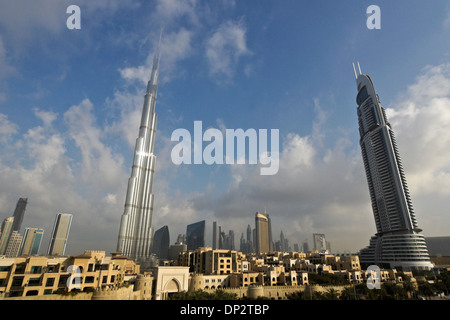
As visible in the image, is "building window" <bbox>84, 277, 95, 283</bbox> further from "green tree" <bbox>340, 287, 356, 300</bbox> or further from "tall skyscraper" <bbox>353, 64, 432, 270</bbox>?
"tall skyscraper" <bbox>353, 64, 432, 270</bbox>

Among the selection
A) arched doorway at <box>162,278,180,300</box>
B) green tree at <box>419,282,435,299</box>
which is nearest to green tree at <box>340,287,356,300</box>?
green tree at <box>419,282,435,299</box>

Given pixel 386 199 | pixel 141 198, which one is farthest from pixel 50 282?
pixel 386 199

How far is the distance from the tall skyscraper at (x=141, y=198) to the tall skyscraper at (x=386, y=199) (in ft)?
454

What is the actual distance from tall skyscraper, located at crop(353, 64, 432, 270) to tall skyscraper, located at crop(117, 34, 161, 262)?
138 meters

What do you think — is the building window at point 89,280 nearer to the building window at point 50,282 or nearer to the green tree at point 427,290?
the building window at point 50,282

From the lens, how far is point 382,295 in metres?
60.3

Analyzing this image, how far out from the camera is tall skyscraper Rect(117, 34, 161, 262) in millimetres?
157625

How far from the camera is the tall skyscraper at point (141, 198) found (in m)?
158

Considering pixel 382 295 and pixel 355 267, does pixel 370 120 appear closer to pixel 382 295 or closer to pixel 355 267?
pixel 355 267

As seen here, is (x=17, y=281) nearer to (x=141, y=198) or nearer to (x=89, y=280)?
(x=89, y=280)

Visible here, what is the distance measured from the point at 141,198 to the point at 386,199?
152 metres
